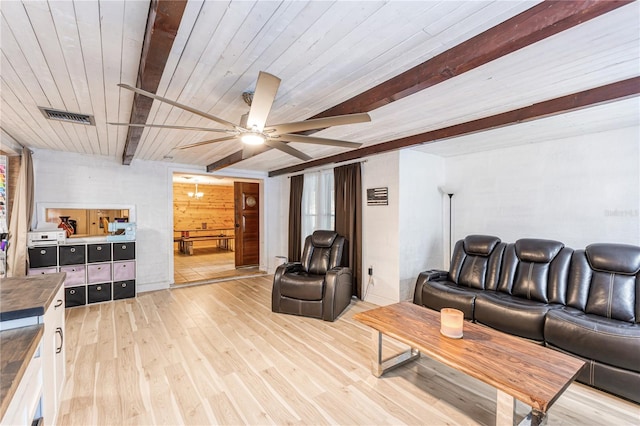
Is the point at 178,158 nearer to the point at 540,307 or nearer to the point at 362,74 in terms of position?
the point at 362,74

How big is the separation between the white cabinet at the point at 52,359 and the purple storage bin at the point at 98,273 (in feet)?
8.50

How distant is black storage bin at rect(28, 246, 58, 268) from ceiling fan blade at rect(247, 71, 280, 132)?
378 centimetres

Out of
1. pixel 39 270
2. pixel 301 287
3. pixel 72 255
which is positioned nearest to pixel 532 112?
pixel 301 287

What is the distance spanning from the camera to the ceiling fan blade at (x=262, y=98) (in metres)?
1.44

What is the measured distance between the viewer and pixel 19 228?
11.5ft

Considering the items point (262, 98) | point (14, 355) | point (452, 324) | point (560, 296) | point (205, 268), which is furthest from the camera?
point (205, 268)

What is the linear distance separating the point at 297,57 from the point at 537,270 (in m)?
3.18

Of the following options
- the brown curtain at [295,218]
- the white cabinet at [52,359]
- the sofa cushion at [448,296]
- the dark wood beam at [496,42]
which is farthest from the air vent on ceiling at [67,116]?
the sofa cushion at [448,296]

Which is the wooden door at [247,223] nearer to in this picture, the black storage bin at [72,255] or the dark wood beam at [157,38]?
the black storage bin at [72,255]

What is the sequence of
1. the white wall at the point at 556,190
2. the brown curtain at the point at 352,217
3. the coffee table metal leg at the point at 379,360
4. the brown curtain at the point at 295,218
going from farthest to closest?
the brown curtain at the point at 295,218 → the brown curtain at the point at 352,217 → the white wall at the point at 556,190 → the coffee table metal leg at the point at 379,360

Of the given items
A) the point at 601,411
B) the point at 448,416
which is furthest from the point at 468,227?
the point at 448,416

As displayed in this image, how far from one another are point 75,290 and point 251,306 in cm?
248

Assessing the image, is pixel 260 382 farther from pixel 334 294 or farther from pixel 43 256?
pixel 43 256

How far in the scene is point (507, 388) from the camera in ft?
4.84
